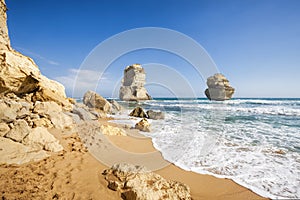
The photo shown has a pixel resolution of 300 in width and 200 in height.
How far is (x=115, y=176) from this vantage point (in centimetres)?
249

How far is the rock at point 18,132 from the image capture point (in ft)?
10.3

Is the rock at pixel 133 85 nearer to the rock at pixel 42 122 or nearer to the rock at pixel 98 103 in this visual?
the rock at pixel 98 103

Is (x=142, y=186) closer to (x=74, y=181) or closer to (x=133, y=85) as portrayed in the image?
(x=74, y=181)

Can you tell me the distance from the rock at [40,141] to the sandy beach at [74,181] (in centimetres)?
25

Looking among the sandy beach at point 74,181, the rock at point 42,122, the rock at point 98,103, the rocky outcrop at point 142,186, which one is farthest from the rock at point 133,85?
the rocky outcrop at point 142,186

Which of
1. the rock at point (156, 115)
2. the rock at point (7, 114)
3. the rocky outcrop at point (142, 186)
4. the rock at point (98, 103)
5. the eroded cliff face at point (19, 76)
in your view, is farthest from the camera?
the rock at point (98, 103)

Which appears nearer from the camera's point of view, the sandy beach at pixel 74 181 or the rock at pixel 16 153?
the sandy beach at pixel 74 181

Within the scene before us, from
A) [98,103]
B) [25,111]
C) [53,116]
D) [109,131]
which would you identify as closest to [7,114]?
[25,111]

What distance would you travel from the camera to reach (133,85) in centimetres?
4450

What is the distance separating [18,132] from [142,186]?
3.06 metres

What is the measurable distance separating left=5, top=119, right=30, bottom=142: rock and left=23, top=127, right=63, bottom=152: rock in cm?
12

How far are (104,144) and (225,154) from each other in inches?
138

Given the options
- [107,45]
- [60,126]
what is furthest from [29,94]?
[107,45]

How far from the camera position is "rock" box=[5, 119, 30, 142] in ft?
10.3
